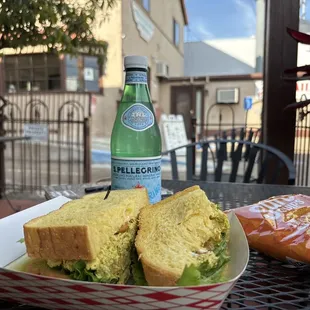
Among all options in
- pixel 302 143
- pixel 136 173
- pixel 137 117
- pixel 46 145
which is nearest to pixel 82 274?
pixel 136 173

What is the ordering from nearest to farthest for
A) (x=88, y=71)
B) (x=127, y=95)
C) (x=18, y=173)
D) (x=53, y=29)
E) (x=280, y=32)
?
(x=127, y=95) < (x=280, y=32) < (x=53, y=29) < (x=18, y=173) < (x=88, y=71)

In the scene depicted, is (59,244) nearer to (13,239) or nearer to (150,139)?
(13,239)

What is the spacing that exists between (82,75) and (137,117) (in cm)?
818

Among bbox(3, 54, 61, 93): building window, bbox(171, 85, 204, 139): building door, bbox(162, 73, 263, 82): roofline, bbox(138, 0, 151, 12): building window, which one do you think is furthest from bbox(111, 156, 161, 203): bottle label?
bbox(171, 85, 204, 139): building door

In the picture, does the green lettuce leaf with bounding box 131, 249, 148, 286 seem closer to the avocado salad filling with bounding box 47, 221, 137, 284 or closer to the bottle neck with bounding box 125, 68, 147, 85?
the avocado salad filling with bounding box 47, 221, 137, 284

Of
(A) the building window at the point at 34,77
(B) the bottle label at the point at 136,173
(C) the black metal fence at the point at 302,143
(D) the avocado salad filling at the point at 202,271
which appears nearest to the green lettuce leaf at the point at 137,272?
(D) the avocado salad filling at the point at 202,271

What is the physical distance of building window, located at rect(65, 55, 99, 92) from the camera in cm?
835

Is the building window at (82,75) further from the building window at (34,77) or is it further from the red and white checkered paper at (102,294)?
the red and white checkered paper at (102,294)

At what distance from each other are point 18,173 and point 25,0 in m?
4.03

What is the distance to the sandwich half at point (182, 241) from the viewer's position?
39cm

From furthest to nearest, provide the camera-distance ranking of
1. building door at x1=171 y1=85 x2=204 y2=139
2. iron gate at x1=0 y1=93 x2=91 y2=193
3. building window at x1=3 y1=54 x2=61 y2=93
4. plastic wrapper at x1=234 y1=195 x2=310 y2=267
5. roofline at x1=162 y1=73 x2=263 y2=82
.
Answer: building door at x1=171 y1=85 x2=204 y2=139 → roofline at x1=162 y1=73 x2=263 y2=82 → building window at x1=3 y1=54 x2=61 y2=93 → iron gate at x1=0 y1=93 x2=91 y2=193 → plastic wrapper at x1=234 y1=195 x2=310 y2=267

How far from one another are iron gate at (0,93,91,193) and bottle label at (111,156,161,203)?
2.90 meters

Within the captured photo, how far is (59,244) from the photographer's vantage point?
44cm

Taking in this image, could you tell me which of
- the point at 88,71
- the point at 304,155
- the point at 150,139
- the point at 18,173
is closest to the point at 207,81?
the point at 88,71
